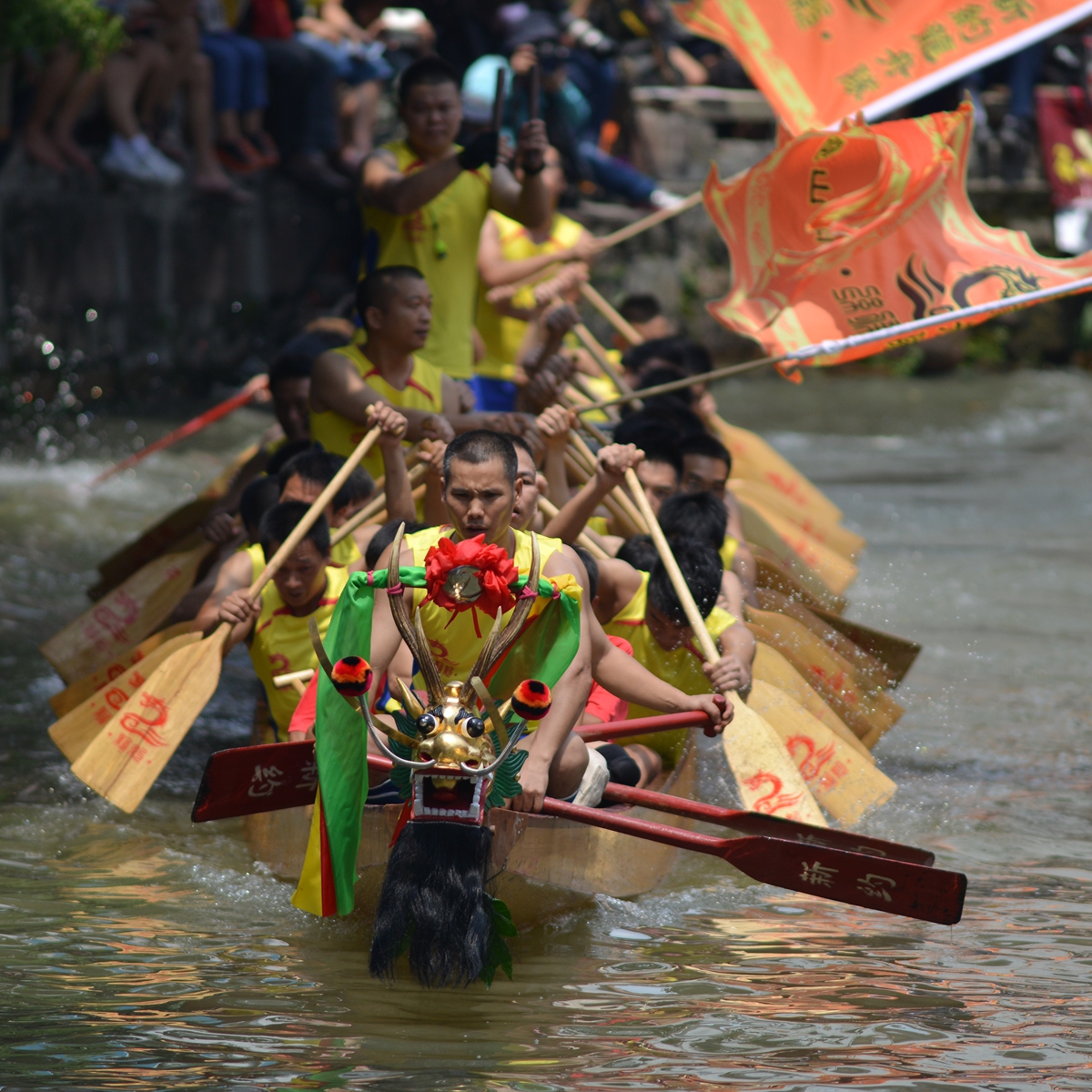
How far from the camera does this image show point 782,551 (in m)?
7.73

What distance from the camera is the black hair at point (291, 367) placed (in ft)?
23.6

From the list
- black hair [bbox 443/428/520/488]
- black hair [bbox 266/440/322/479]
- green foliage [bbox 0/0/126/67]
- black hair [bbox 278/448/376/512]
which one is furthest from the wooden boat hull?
green foliage [bbox 0/0/126/67]

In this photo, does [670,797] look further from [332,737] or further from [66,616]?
[66,616]

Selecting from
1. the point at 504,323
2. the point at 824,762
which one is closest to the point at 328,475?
the point at 824,762

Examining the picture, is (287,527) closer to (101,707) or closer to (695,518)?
(101,707)

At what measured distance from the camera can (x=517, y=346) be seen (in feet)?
28.3

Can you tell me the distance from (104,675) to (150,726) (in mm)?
706

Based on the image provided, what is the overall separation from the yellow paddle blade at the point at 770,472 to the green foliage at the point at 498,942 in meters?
5.53

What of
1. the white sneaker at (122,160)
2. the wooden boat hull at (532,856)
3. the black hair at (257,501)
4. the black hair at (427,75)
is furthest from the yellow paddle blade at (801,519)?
the white sneaker at (122,160)

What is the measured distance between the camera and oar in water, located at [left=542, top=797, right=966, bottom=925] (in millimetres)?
4020

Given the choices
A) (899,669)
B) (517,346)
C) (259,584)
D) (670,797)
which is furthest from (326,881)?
(517,346)

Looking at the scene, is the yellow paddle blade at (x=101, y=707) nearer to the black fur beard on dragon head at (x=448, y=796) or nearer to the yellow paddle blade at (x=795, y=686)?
the black fur beard on dragon head at (x=448, y=796)

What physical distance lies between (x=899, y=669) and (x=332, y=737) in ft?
10.3

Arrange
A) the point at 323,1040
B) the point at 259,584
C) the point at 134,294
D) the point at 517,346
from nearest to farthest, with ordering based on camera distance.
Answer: the point at 323,1040 < the point at 259,584 < the point at 517,346 < the point at 134,294
